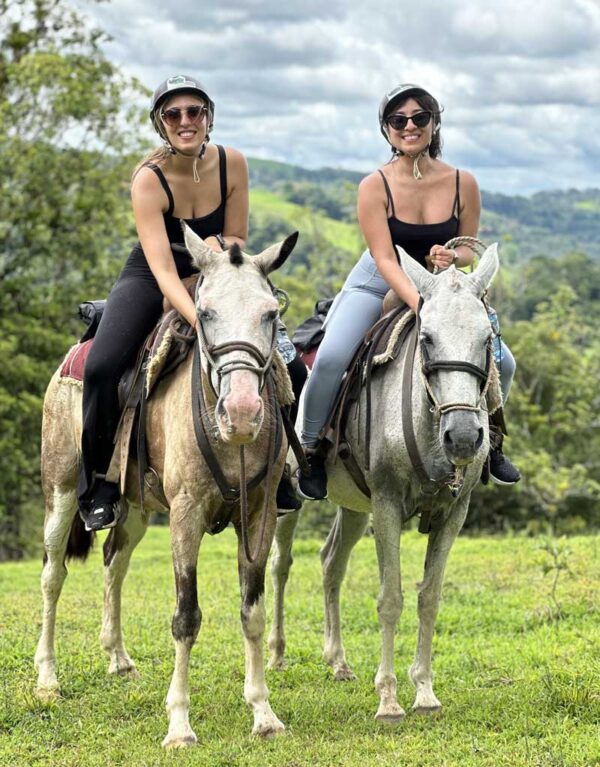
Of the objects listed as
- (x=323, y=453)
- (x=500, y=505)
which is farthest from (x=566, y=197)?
(x=323, y=453)

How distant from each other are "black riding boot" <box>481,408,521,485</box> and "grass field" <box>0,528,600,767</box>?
1.30 meters

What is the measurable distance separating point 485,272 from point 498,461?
5.33 feet

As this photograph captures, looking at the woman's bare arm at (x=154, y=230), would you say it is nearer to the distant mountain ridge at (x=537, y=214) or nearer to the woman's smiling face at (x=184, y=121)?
the woman's smiling face at (x=184, y=121)

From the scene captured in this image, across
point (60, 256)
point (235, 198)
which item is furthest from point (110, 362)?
point (60, 256)

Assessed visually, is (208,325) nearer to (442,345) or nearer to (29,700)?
(442,345)

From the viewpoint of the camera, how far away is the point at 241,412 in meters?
4.73

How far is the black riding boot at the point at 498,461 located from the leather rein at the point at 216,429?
1.62 meters

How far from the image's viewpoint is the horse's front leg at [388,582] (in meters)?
5.91

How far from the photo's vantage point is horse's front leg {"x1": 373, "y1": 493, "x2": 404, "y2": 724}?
5906 mm

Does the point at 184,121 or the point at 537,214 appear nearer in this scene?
the point at 184,121

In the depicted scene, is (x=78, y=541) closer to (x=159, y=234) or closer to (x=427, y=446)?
(x=159, y=234)

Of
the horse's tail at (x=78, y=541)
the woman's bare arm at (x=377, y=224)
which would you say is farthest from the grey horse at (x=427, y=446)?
the horse's tail at (x=78, y=541)

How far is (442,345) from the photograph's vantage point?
520 cm

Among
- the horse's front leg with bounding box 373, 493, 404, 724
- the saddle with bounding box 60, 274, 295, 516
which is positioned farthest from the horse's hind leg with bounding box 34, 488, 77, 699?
the horse's front leg with bounding box 373, 493, 404, 724
